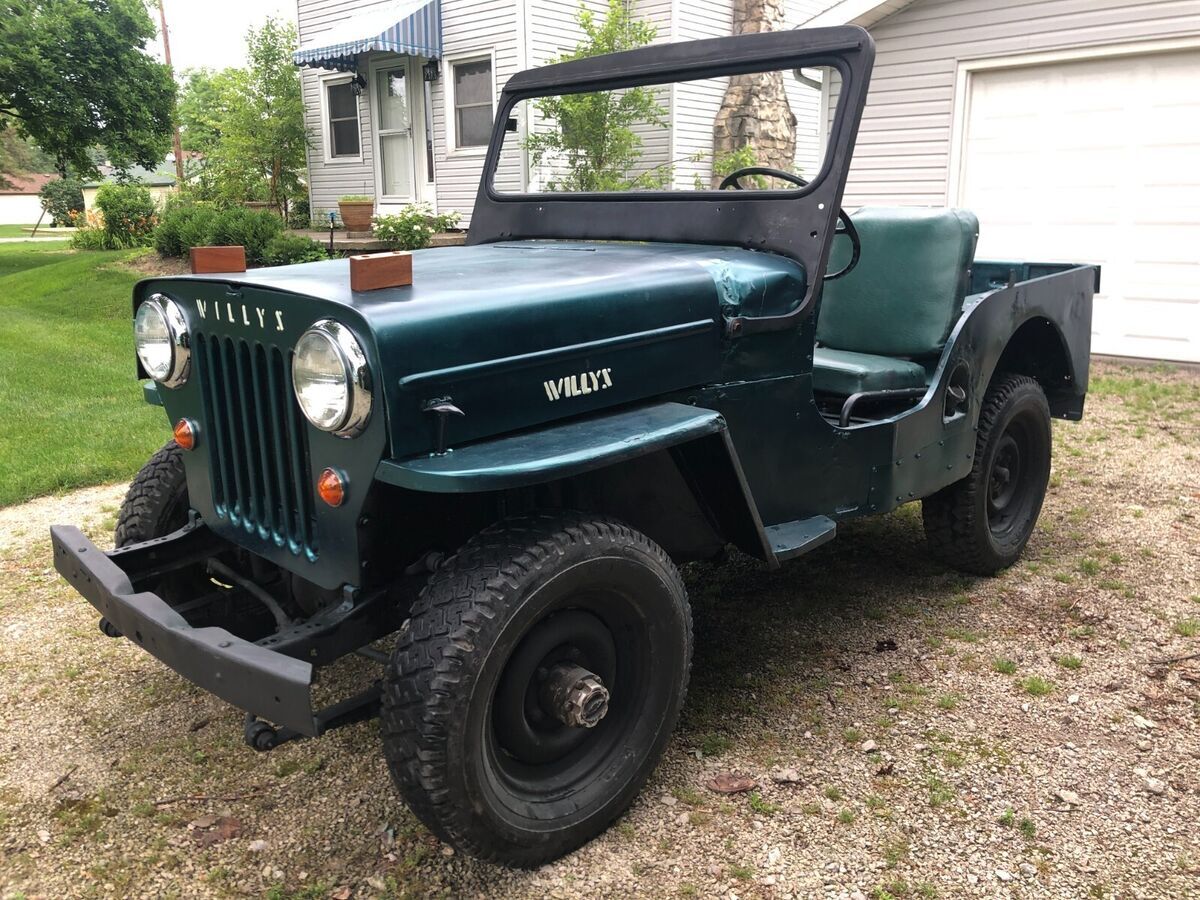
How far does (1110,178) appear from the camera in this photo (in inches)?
325

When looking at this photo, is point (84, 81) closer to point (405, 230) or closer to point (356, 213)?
point (356, 213)

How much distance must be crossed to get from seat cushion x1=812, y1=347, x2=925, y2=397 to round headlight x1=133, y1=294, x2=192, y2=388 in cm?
189

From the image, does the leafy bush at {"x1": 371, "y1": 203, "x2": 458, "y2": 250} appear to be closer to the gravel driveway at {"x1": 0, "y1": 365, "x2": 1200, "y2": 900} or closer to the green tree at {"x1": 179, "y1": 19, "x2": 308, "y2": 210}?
the green tree at {"x1": 179, "y1": 19, "x2": 308, "y2": 210}

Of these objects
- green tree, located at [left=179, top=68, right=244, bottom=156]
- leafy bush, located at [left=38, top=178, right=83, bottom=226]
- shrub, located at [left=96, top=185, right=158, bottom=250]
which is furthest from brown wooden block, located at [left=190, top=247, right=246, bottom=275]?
leafy bush, located at [left=38, top=178, right=83, bottom=226]

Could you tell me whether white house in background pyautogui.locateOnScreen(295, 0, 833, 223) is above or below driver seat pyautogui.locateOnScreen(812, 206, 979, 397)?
above

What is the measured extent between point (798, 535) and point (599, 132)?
338 inches

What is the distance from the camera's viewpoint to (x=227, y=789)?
2598 mm

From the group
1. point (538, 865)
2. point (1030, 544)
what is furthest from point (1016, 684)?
point (538, 865)

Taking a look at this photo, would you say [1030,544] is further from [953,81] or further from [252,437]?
[953,81]

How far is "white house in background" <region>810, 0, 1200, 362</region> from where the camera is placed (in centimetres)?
795

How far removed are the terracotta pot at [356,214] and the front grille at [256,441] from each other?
37.6 feet

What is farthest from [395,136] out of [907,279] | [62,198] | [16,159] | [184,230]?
[16,159]

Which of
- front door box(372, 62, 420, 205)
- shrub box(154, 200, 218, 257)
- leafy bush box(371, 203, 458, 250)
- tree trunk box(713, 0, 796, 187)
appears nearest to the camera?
tree trunk box(713, 0, 796, 187)

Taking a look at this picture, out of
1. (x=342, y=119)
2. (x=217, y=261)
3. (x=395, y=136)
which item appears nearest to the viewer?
(x=217, y=261)
